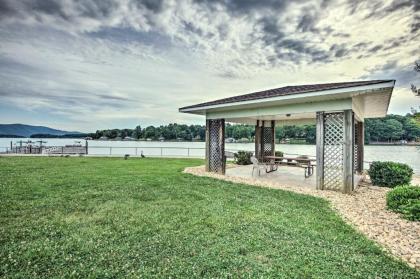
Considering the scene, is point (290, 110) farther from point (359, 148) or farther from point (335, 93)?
point (359, 148)

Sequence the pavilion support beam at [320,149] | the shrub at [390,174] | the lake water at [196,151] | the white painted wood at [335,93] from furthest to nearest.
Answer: the lake water at [196,151], the shrub at [390,174], the pavilion support beam at [320,149], the white painted wood at [335,93]

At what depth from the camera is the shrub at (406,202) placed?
4.90m

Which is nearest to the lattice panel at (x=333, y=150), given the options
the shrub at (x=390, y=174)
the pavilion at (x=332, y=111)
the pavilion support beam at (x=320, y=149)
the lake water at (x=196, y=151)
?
the pavilion at (x=332, y=111)

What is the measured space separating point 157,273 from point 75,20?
10.5 metres

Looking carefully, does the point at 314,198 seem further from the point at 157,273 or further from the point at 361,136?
the point at 361,136

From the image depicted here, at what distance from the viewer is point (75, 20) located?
936 centimetres

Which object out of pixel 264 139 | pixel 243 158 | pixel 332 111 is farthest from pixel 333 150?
pixel 243 158

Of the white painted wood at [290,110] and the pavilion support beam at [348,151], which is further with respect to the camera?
the white painted wood at [290,110]

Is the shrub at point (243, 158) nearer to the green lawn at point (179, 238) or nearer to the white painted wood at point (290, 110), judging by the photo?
the white painted wood at point (290, 110)

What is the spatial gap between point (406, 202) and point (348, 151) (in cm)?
208

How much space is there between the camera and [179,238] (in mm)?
3594

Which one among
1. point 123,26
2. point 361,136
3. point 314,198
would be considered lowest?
point 314,198

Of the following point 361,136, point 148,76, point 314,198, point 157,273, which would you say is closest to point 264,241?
point 157,273

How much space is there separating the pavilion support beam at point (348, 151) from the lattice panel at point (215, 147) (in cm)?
516
